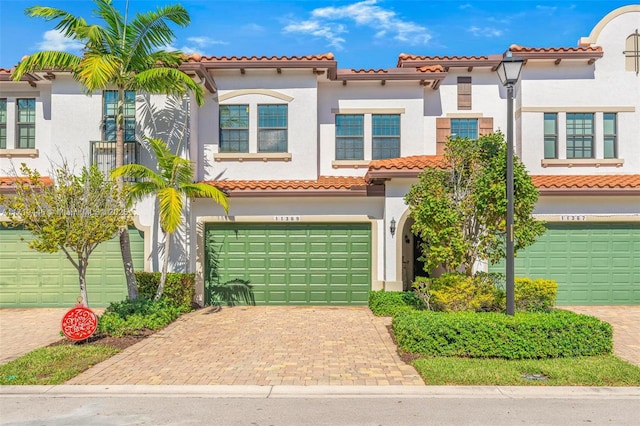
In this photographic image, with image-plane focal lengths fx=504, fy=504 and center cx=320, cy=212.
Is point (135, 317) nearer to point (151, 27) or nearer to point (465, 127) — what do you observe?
point (151, 27)

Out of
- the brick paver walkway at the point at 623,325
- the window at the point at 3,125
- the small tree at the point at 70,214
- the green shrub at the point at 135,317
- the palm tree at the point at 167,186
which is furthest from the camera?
the window at the point at 3,125

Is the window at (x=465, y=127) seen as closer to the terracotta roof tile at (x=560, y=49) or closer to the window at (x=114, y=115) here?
the terracotta roof tile at (x=560, y=49)

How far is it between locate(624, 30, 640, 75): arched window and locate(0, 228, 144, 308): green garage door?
16.1 meters

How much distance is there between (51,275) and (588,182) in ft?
51.1

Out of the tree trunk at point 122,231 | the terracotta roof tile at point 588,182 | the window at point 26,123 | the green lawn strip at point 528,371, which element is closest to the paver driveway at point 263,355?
the green lawn strip at point 528,371

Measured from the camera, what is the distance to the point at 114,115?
14.6 m

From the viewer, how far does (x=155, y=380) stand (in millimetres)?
7414

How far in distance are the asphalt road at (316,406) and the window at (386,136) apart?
998cm

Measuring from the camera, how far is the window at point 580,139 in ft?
52.9

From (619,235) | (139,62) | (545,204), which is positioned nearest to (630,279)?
(619,235)

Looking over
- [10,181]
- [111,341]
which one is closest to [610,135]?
[111,341]

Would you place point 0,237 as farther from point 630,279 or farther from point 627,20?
point 627,20

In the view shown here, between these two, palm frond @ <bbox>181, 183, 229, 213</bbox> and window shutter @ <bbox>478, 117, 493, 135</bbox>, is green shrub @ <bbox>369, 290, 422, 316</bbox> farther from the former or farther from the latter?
window shutter @ <bbox>478, 117, 493, 135</bbox>

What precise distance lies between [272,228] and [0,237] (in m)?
7.90
